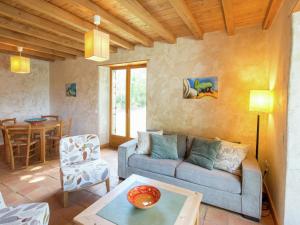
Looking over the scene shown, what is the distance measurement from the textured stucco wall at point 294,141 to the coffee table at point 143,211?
0.91m

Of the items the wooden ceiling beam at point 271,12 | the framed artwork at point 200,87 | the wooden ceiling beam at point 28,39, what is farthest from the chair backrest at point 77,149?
the wooden ceiling beam at point 271,12

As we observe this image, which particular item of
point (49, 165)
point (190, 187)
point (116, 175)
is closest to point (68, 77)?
point (49, 165)

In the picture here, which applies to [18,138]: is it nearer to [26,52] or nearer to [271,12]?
[26,52]

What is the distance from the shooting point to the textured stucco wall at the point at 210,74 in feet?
9.17

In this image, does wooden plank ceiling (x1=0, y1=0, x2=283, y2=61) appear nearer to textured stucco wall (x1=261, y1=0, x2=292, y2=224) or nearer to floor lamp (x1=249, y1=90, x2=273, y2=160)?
textured stucco wall (x1=261, y1=0, x2=292, y2=224)

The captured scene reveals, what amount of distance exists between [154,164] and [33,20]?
283 centimetres

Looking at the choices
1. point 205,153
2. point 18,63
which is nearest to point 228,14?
point 205,153

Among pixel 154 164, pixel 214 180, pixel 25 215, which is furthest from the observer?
pixel 154 164

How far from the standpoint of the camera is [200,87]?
3201 mm

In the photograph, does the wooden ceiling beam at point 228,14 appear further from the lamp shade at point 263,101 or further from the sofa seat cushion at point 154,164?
the sofa seat cushion at point 154,164

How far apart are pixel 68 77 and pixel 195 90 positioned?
12.9 ft

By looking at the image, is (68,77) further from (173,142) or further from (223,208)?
(223,208)

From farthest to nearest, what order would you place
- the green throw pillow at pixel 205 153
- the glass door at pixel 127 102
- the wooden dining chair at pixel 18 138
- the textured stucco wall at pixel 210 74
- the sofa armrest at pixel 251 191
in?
the glass door at pixel 127 102 < the wooden dining chair at pixel 18 138 < the textured stucco wall at pixel 210 74 < the green throw pillow at pixel 205 153 < the sofa armrest at pixel 251 191

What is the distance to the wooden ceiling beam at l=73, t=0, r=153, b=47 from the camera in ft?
6.80
